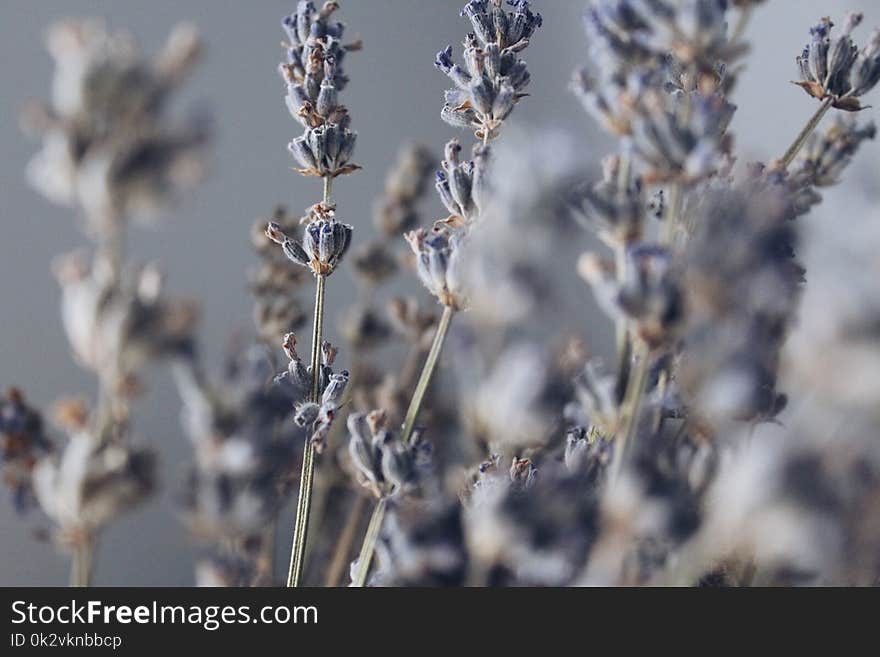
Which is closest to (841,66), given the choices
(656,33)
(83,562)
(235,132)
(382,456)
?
(656,33)

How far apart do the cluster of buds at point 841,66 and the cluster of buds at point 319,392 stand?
25cm

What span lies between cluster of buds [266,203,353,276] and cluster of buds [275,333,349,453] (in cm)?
4

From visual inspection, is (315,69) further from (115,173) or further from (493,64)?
(115,173)

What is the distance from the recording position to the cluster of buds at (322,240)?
385mm

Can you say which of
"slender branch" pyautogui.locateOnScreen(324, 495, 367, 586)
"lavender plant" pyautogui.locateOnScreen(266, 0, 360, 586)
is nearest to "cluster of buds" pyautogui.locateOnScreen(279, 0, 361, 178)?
"lavender plant" pyautogui.locateOnScreen(266, 0, 360, 586)

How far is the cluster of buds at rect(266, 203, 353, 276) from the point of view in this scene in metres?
0.39

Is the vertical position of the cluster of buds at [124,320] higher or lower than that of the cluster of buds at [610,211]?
lower

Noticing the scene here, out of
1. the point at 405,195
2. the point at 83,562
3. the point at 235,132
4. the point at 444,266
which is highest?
the point at 235,132

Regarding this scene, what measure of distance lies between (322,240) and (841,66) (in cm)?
25

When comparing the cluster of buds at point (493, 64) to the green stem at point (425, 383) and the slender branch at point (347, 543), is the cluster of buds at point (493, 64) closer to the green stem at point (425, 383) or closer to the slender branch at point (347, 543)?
the green stem at point (425, 383)

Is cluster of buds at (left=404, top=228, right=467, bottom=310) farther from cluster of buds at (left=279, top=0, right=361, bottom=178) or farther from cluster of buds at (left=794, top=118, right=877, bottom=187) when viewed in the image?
cluster of buds at (left=794, top=118, right=877, bottom=187)

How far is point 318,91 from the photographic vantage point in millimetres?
397

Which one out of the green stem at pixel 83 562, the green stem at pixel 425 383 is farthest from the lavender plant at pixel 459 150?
the green stem at pixel 83 562
